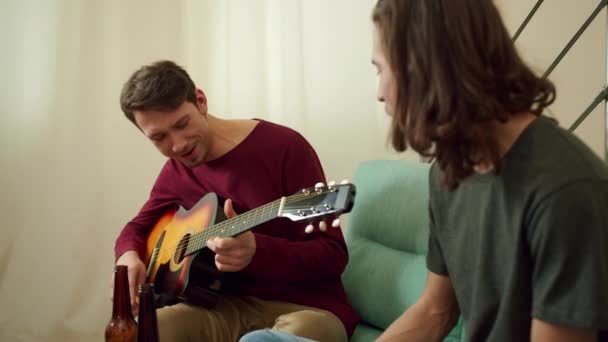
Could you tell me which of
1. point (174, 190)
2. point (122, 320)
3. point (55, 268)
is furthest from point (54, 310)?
point (122, 320)

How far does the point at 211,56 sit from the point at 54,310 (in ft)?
3.51

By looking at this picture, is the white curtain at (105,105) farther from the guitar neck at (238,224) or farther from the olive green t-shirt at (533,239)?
the olive green t-shirt at (533,239)

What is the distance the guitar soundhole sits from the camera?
1559 mm

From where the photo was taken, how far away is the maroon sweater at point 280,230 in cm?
146

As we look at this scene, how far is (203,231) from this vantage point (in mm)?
1497

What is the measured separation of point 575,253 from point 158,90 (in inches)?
42.3

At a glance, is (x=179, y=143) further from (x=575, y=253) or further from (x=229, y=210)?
(x=575, y=253)

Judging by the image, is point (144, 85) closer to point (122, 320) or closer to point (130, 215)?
point (122, 320)

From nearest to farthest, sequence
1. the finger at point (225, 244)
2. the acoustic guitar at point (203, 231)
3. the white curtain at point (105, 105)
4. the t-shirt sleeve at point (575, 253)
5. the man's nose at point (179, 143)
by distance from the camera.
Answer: the t-shirt sleeve at point (575, 253), the acoustic guitar at point (203, 231), the finger at point (225, 244), the man's nose at point (179, 143), the white curtain at point (105, 105)

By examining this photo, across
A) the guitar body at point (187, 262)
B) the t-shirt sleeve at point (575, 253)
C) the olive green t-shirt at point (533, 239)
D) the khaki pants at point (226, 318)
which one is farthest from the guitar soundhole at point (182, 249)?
the t-shirt sleeve at point (575, 253)

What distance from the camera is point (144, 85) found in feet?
5.14

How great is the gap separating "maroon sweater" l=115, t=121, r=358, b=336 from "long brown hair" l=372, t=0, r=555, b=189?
0.63 metres

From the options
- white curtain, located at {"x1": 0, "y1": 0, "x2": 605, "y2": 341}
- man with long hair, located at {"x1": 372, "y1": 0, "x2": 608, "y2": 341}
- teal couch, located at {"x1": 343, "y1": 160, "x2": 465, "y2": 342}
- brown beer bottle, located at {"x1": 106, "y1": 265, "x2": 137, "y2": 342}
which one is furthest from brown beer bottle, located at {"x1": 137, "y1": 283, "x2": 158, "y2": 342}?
white curtain, located at {"x1": 0, "y1": 0, "x2": 605, "y2": 341}

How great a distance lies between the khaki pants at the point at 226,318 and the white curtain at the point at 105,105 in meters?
0.73
